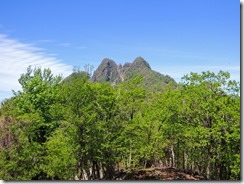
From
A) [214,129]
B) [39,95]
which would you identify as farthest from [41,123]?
[214,129]

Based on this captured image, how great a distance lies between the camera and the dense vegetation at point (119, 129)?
653 centimetres

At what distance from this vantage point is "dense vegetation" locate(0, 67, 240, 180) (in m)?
6.53

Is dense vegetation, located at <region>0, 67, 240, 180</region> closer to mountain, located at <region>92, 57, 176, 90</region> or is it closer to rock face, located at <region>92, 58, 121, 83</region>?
rock face, located at <region>92, 58, 121, 83</region>

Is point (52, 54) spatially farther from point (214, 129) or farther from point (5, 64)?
point (214, 129)

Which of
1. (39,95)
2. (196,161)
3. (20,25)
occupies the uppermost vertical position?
(20,25)

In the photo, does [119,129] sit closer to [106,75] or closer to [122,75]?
[122,75]

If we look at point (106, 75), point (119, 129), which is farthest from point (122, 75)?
point (106, 75)

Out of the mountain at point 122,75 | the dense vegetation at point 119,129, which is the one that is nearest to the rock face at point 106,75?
the mountain at point 122,75

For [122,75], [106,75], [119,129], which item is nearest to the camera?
[119,129]

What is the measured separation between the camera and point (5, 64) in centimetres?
594

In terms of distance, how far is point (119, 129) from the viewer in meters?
7.12

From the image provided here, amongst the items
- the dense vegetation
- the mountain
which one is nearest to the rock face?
the mountain

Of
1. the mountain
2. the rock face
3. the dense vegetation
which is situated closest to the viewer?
the dense vegetation

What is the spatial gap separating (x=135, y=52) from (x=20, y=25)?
6.45ft
